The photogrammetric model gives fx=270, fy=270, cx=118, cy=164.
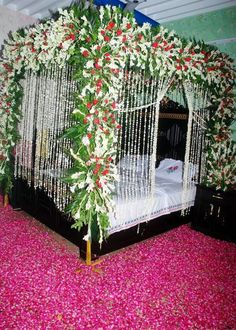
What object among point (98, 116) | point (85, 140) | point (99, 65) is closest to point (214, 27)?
point (99, 65)

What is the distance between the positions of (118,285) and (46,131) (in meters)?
2.65

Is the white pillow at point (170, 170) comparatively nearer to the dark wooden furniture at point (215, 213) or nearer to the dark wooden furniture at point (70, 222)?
the dark wooden furniture at point (215, 213)

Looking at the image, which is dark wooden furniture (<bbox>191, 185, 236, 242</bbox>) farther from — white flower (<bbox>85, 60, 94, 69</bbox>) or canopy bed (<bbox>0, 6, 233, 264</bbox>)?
white flower (<bbox>85, 60, 94, 69</bbox>)

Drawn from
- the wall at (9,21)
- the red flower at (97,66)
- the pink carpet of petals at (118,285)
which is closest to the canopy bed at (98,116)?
the red flower at (97,66)

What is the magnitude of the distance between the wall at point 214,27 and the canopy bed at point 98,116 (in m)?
0.87

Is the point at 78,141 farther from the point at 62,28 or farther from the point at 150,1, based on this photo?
the point at 150,1

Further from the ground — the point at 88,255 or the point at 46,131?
the point at 46,131

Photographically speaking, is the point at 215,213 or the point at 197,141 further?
the point at 197,141

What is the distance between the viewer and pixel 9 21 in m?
6.11

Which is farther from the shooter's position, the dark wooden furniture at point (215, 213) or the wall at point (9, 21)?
the wall at point (9, 21)

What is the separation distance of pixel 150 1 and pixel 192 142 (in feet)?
8.94

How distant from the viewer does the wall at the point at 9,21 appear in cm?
601

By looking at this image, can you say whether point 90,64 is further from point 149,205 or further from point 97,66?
point 149,205

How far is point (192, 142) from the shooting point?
4.68 metres
